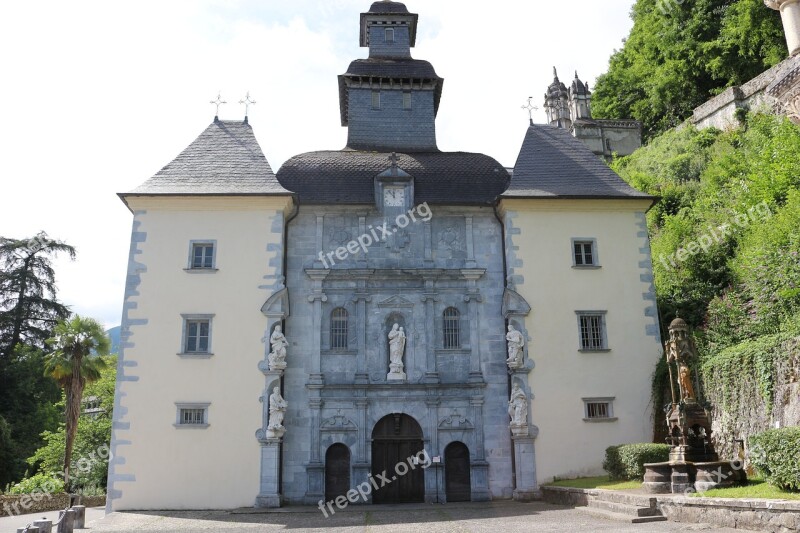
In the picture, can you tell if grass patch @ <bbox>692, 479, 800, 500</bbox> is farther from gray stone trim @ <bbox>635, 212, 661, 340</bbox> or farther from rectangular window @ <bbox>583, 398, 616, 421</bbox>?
gray stone trim @ <bbox>635, 212, 661, 340</bbox>

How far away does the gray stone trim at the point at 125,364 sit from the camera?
65.7ft

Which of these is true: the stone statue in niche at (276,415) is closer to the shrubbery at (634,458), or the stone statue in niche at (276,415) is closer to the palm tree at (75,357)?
the shrubbery at (634,458)

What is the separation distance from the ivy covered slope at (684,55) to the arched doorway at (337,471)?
32.7m

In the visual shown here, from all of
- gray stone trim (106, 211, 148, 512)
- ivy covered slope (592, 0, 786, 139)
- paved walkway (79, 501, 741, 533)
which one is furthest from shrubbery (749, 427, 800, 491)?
ivy covered slope (592, 0, 786, 139)

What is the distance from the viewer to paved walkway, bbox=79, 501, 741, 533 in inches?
541

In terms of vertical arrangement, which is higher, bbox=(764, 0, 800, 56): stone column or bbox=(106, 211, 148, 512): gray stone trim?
bbox=(764, 0, 800, 56): stone column

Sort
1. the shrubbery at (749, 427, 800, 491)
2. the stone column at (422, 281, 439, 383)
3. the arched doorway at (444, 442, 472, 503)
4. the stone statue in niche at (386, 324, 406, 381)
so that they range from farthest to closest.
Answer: the stone column at (422, 281, 439, 383), the stone statue in niche at (386, 324, 406, 381), the arched doorway at (444, 442, 472, 503), the shrubbery at (749, 427, 800, 491)

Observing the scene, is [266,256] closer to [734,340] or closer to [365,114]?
[365,114]

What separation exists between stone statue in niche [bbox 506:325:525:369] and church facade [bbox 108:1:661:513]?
5 centimetres

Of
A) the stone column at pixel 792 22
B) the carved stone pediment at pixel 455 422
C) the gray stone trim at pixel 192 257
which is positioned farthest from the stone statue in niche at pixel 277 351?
the stone column at pixel 792 22

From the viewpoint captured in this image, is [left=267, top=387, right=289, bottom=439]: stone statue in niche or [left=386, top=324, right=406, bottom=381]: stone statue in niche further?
[left=386, top=324, right=406, bottom=381]: stone statue in niche

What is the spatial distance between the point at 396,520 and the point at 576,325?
9.22 meters

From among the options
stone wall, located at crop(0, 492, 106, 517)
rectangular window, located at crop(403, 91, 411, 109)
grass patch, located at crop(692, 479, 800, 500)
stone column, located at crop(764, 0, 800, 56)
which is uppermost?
rectangular window, located at crop(403, 91, 411, 109)

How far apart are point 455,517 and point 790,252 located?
1158 centimetres
